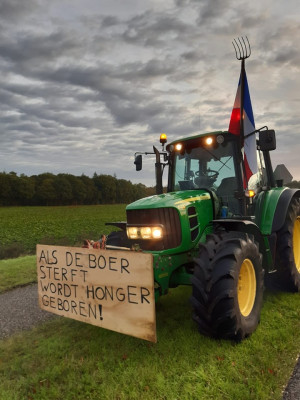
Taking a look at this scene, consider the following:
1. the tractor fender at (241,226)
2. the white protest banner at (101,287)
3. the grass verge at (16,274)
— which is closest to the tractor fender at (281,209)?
the tractor fender at (241,226)

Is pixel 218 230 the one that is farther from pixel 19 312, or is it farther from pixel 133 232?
pixel 19 312

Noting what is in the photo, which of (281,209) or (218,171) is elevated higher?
(218,171)

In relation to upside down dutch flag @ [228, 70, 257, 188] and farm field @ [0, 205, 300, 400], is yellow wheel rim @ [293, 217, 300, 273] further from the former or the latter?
upside down dutch flag @ [228, 70, 257, 188]

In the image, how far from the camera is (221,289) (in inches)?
123

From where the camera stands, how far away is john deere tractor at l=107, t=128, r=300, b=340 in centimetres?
321

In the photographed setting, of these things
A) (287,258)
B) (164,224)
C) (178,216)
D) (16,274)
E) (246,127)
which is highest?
(246,127)

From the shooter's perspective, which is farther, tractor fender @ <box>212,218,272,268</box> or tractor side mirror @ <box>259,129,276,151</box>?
tractor side mirror @ <box>259,129,276,151</box>

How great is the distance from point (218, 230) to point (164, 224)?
752 mm

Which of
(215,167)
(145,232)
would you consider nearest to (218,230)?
(145,232)

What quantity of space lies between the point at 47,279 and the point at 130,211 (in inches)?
52.7

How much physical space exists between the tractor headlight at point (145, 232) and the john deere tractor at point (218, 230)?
0.01 metres

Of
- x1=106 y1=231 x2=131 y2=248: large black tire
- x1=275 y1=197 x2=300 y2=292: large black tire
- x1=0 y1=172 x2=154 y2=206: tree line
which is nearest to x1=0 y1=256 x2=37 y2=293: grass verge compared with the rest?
x1=106 y1=231 x2=131 y2=248: large black tire

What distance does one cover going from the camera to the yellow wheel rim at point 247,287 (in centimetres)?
364

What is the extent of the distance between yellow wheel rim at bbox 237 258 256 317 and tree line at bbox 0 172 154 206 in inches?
1975
